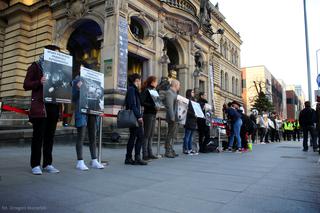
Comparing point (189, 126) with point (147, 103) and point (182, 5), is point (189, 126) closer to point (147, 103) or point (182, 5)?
point (147, 103)

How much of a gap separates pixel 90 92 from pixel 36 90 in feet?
3.81

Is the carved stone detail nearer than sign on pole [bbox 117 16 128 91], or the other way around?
sign on pole [bbox 117 16 128 91]

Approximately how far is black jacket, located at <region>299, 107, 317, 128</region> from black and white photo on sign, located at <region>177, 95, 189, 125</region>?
5.86 meters

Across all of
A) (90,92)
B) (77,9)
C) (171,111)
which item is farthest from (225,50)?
(90,92)

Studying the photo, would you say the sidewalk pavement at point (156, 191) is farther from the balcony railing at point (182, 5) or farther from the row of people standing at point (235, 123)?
the balcony railing at point (182, 5)

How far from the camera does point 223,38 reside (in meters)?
44.4

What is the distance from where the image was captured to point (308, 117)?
11.9m

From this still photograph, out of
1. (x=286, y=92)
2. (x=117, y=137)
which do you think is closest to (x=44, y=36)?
(x=117, y=137)

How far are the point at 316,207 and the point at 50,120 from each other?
4446mm

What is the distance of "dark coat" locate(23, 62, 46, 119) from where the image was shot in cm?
502

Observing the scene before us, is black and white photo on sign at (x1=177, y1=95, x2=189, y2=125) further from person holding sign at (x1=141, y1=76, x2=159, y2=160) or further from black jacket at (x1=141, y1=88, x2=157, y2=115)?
black jacket at (x1=141, y1=88, x2=157, y2=115)

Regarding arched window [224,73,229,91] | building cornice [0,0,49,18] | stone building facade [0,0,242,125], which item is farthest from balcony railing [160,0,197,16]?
arched window [224,73,229,91]

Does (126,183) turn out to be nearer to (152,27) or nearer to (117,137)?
(117,137)

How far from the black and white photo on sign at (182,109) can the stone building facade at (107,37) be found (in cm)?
722
